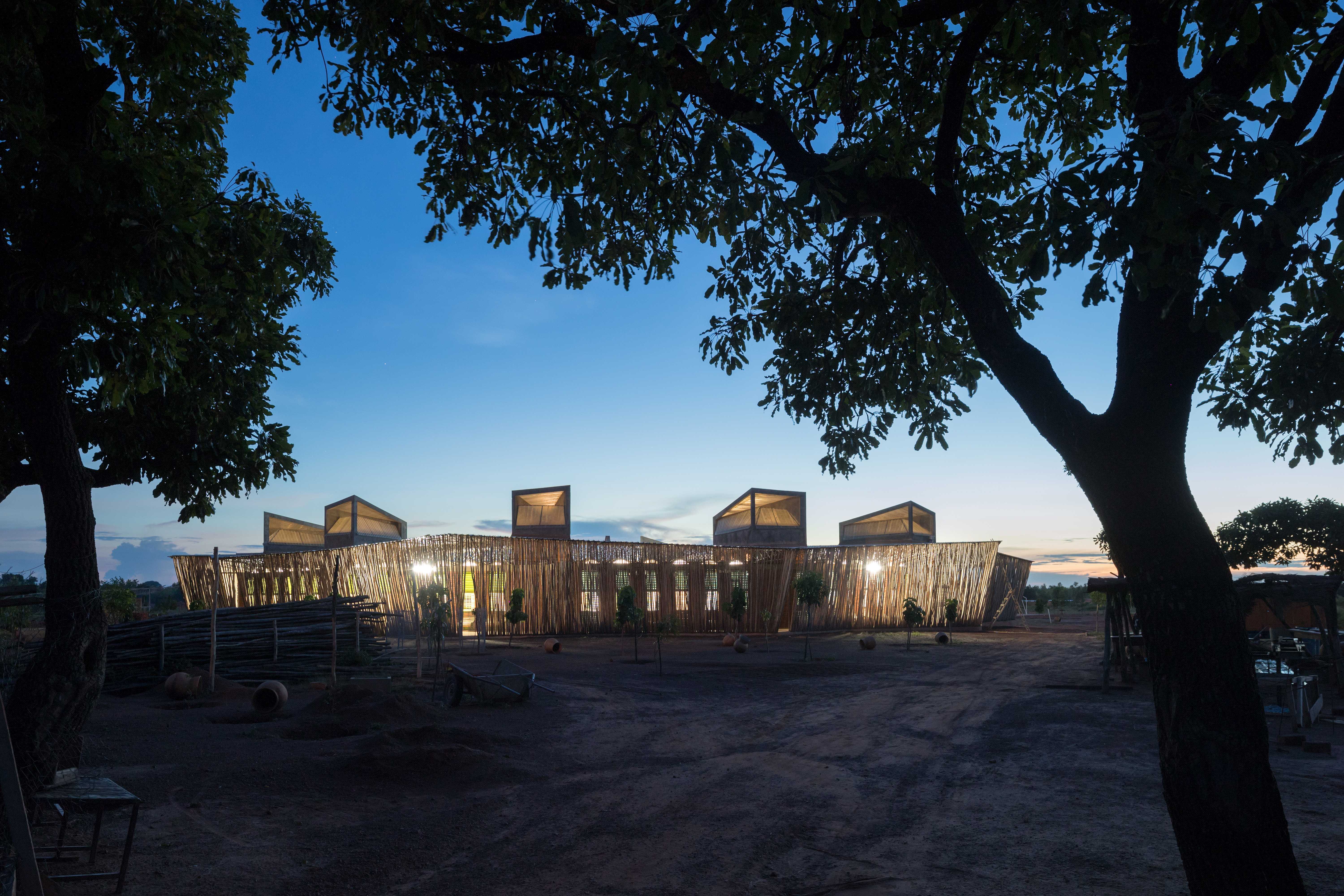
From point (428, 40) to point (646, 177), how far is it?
158cm

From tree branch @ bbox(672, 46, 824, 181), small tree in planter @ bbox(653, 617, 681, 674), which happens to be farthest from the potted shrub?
tree branch @ bbox(672, 46, 824, 181)

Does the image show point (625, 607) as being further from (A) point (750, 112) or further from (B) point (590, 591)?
(A) point (750, 112)

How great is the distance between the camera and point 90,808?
4559 millimetres

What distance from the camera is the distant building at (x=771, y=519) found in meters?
31.5

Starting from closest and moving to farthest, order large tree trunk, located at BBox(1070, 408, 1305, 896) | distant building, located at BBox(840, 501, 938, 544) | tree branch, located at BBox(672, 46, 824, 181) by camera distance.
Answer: large tree trunk, located at BBox(1070, 408, 1305, 896) < tree branch, located at BBox(672, 46, 824, 181) < distant building, located at BBox(840, 501, 938, 544)

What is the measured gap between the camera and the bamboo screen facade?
2114cm

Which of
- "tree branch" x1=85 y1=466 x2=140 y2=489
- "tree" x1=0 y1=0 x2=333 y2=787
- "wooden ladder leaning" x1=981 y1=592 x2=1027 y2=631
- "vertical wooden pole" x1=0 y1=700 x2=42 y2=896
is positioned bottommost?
"wooden ladder leaning" x1=981 y1=592 x2=1027 y2=631

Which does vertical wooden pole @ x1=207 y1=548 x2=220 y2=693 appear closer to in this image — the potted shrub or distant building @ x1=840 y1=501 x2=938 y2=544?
the potted shrub

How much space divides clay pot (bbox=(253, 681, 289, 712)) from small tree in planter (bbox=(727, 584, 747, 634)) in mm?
14381

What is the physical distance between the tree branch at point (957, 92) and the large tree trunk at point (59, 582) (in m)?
5.54

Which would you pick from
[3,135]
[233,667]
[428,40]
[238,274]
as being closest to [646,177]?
[428,40]

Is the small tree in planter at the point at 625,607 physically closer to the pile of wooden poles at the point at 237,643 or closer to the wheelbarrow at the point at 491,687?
the pile of wooden poles at the point at 237,643

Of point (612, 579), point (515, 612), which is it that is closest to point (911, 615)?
point (612, 579)

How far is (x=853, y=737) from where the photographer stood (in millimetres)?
8453
